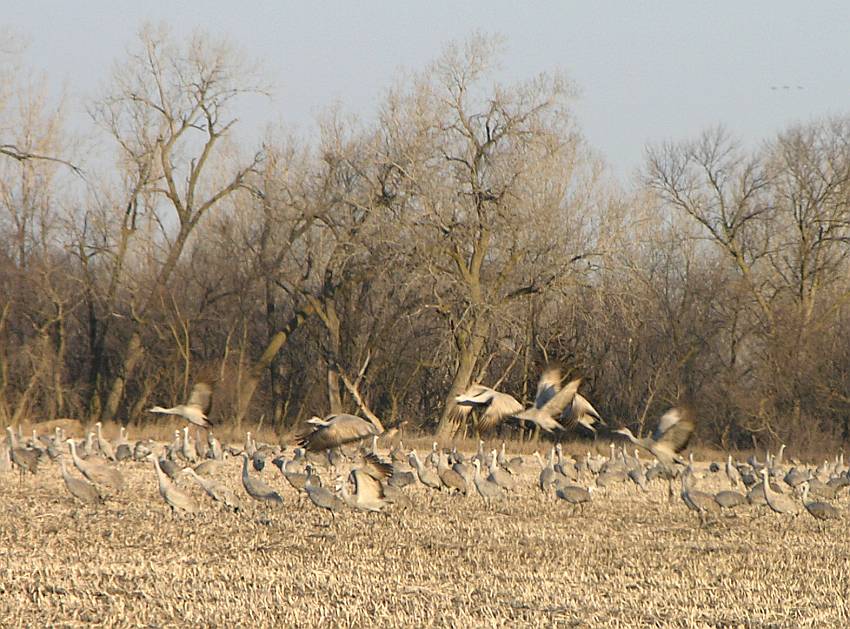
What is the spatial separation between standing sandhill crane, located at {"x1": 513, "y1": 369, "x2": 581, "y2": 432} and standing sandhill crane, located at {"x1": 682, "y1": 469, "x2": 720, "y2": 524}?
6.82 feet

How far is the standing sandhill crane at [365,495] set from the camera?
40.9 feet

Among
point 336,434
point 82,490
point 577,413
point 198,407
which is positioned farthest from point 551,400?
point 82,490

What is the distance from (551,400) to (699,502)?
8.28ft

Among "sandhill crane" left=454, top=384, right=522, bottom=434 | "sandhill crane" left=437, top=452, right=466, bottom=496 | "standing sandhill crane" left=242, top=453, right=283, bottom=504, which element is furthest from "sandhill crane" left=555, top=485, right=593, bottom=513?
"standing sandhill crane" left=242, top=453, right=283, bottom=504

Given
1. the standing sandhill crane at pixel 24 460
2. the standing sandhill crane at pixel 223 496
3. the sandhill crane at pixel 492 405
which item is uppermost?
the sandhill crane at pixel 492 405

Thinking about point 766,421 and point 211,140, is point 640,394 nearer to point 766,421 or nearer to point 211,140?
point 766,421

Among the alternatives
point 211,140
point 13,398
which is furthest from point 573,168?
point 13,398

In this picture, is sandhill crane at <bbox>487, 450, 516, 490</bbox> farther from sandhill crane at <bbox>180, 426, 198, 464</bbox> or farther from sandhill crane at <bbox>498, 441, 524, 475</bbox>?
sandhill crane at <bbox>180, 426, 198, 464</bbox>

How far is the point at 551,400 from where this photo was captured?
39.1 ft

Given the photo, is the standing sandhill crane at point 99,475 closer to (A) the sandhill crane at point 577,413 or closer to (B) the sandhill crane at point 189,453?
(B) the sandhill crane at point 189,453

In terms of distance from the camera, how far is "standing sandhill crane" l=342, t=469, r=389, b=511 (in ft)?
40.9

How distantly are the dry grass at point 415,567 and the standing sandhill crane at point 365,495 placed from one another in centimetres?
13

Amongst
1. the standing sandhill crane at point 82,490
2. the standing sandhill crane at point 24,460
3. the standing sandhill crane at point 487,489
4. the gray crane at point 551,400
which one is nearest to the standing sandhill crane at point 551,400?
the gray crane at point 551,400

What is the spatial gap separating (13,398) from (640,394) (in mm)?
15843
